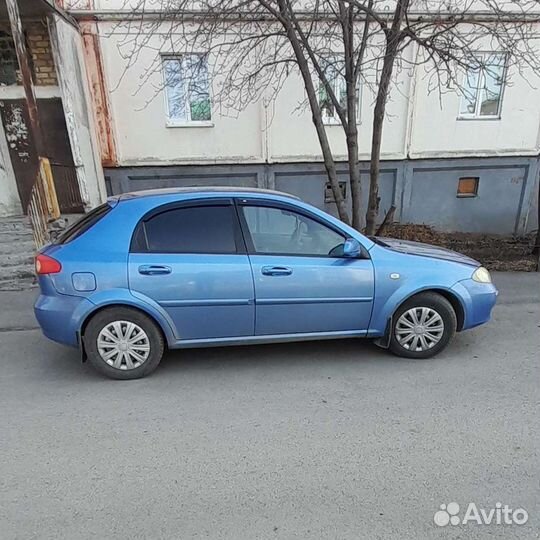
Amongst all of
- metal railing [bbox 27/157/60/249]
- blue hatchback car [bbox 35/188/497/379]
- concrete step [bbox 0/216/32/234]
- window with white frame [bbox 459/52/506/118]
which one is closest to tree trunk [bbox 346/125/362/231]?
blue hatchback car [bbox 35/188/497/379]

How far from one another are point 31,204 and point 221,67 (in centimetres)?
452

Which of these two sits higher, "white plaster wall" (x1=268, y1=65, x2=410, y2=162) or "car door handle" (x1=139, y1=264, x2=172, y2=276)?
"white plaster wall" (x1=268, y1=65, x2=410, y2=162)

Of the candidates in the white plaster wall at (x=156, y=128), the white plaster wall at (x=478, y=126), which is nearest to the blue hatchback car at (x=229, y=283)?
the white plaster wall at (x=156, y=128)

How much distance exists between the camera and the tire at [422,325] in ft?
11.7

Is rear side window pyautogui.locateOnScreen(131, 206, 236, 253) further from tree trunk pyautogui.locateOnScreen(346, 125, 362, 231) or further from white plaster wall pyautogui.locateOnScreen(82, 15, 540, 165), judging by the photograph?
white plaster wall pyautogui.locateOnScreen(82, 15, 540, 165)

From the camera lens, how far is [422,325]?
357 centimetres

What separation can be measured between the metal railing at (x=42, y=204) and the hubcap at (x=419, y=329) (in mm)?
5447

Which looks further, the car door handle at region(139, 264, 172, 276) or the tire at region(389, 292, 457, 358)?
the tire at region(389, 292, 457, 358)

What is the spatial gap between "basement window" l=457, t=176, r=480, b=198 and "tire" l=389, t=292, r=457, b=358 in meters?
6.99

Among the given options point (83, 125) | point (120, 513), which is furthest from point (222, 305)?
point (83, 125)

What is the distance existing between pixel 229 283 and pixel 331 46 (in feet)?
23.4

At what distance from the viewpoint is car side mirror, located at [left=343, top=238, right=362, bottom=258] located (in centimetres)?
336

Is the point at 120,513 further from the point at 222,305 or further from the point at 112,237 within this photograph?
the point at 112,237

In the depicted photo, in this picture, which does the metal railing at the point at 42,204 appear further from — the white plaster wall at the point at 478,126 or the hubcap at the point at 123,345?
the white plaster wall at the point at 478,126
